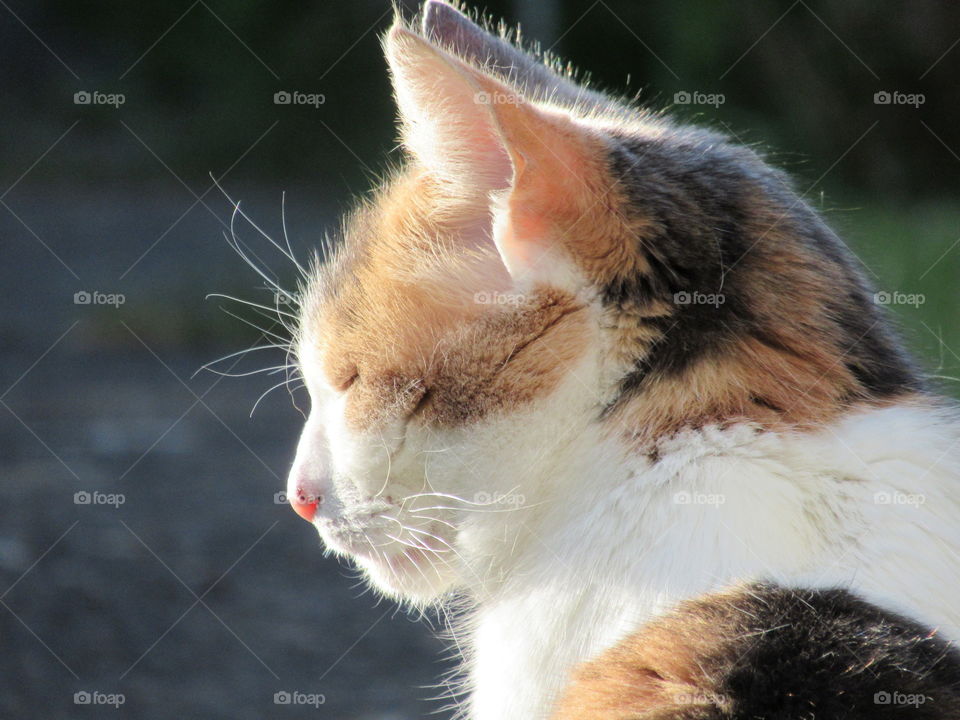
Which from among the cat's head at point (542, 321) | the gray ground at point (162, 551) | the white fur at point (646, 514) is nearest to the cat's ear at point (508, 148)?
the cat's head at point (542, 321)

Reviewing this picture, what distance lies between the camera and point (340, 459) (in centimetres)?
181

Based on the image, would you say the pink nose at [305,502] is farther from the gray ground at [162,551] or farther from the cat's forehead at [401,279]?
the gray ground at [162,551]

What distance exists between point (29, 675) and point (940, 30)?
8.40m

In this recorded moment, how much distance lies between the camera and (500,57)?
83.4 inches

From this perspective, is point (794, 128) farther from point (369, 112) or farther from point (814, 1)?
point (369, 112)

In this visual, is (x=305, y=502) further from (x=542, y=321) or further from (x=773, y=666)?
(x=773, y=666)

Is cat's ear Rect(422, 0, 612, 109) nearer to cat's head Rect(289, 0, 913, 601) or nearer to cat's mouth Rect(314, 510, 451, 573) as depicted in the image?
cat's head Rect(289, 0, 913, 601)

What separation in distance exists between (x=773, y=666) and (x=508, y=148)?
2.52 ft

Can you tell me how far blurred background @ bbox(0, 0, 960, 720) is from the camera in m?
3.94

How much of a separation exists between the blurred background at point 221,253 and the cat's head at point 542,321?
58 cm

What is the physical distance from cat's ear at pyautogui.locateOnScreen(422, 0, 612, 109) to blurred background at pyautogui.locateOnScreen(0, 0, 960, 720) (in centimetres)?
40

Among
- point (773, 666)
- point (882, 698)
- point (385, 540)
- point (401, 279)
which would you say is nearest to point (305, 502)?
point (385, 540)

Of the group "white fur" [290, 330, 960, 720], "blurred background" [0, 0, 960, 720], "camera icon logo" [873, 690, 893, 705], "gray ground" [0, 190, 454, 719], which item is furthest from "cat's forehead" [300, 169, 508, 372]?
"gray ground" [0, 190, 454, 719]

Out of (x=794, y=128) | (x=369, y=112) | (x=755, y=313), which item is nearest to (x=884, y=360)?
(x=755, y=313)
